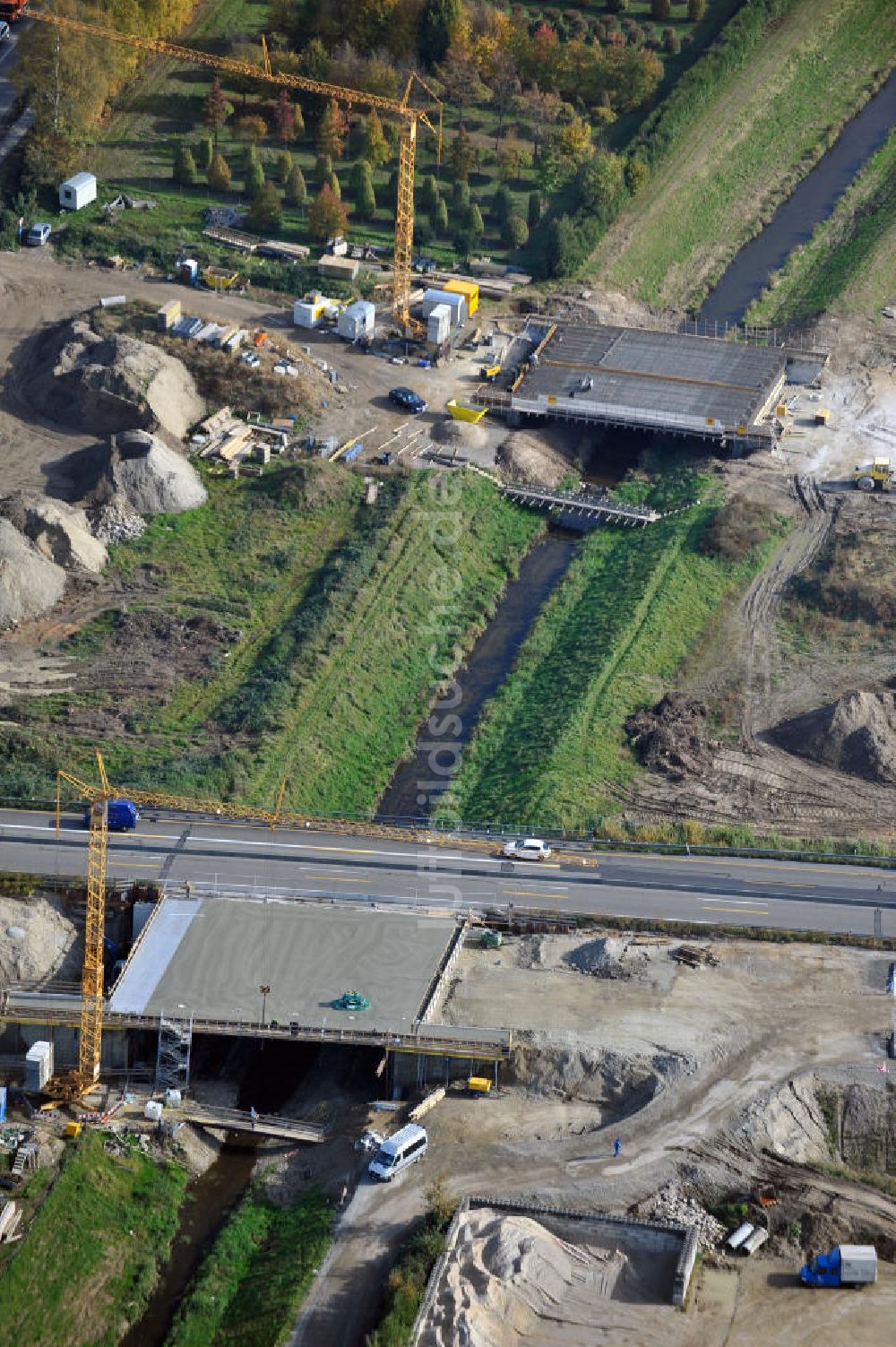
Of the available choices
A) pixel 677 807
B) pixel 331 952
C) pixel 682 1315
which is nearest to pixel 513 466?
pixel 677 807

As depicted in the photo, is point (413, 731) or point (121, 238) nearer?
point (413, 731)

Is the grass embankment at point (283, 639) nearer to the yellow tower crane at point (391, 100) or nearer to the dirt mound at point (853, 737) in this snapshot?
the dirt mound at point (853, 737)

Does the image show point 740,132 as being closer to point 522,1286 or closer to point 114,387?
point 114,387

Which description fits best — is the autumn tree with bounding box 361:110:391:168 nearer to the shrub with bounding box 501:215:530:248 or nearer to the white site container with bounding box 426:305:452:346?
the shrub with bounding box 501:215:530:248

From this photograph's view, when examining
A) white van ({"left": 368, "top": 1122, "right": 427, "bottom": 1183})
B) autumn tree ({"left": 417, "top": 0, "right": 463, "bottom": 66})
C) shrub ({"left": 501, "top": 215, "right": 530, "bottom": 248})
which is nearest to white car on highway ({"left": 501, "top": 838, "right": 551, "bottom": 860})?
white van ({"left": 368, "top": 1122, "right": 427, "bottom": 1183})

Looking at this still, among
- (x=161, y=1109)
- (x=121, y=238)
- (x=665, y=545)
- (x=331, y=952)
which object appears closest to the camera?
(x=161, y=1109)

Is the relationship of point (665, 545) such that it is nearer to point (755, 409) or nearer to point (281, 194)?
point (755, 409)

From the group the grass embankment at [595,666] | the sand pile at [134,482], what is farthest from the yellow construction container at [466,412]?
the sand pile at [134,482]
